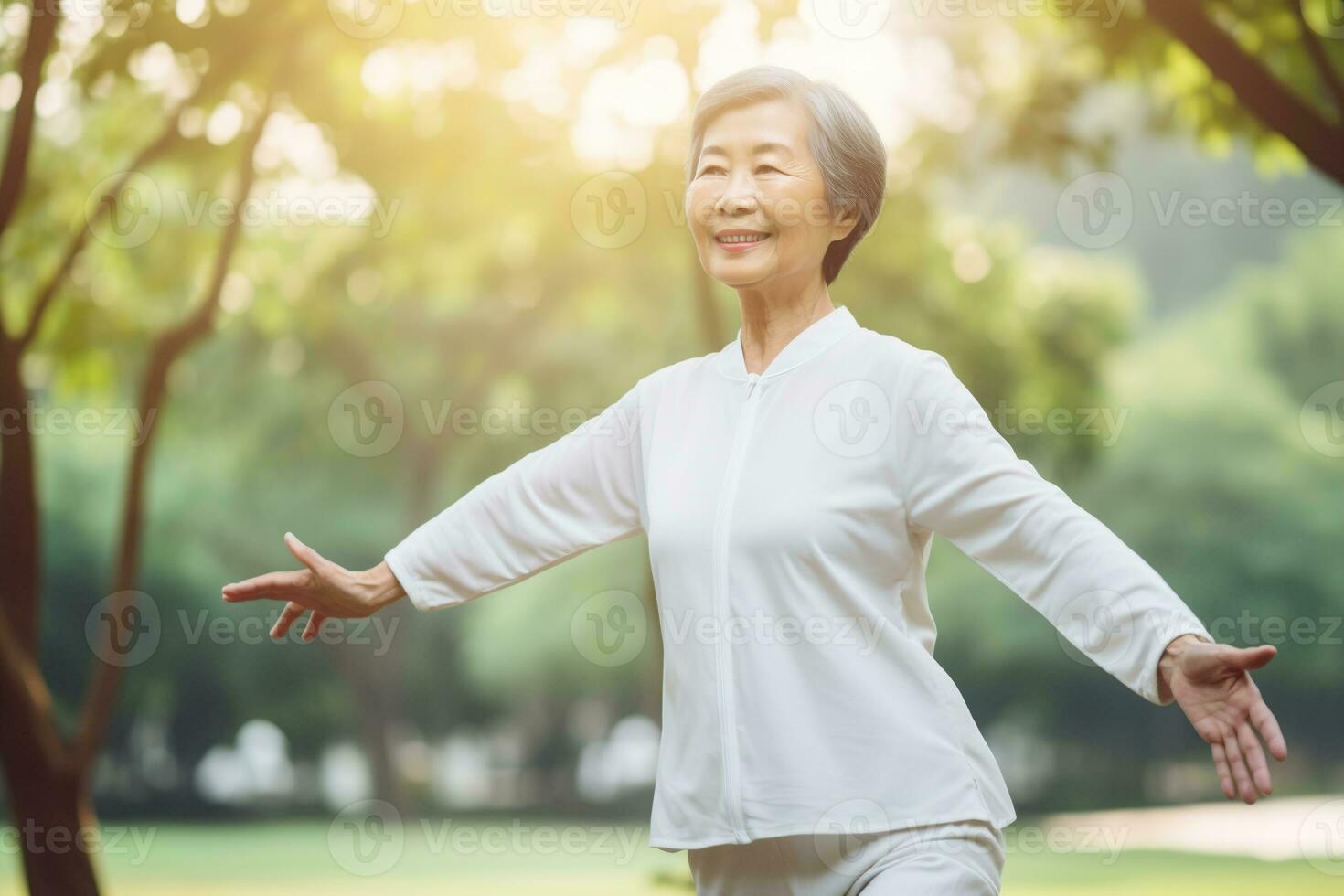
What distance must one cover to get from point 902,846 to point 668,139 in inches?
361

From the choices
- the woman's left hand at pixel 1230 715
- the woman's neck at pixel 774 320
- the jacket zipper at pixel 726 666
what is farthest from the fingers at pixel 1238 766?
the woman's neck at pixel 774 320

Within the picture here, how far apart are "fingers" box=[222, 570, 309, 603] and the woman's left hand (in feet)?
5.61

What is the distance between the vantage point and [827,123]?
118 inches

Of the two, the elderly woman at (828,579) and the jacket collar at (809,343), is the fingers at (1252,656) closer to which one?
the elderly woman at (828,579)

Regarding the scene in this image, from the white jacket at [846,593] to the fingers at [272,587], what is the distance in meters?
0.76

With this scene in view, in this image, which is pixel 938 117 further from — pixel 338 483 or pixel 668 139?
pixel 338 483

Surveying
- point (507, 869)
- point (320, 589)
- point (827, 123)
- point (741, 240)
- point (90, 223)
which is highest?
point (827, 123)

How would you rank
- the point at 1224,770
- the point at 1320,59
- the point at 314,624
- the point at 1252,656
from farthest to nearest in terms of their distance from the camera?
the point at 1320,59 → the point at 314,624 → the point at 1224,770 → the point at 1252,656

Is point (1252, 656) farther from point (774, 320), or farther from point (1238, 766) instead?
point (774, 320)

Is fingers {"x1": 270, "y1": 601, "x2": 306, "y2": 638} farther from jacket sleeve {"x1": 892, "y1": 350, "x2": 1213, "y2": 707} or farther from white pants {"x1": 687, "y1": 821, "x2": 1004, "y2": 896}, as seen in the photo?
→ jacket sleeve {"x1": 892, "y1": 350, "x2": 1213, "y2": 707}

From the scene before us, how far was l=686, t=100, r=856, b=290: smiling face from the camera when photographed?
2977 mm

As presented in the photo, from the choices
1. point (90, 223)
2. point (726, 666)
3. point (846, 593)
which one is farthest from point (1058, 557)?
point (90, 223)

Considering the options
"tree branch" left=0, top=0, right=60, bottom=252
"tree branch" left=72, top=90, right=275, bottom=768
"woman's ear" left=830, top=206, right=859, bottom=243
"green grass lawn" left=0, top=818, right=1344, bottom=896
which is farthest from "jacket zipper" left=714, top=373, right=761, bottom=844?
"green grass lawn" left=0, top=818, right=1344, bottom=896

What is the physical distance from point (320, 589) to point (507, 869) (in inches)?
595
